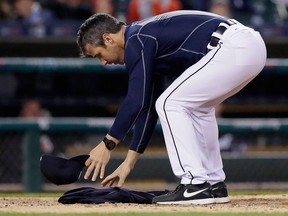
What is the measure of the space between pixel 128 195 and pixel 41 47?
4.74 m

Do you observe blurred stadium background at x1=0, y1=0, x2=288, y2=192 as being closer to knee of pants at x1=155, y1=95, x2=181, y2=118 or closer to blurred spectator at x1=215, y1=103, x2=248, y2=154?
blurred spectator at x1=215, y1=103, x2=248, y2=154

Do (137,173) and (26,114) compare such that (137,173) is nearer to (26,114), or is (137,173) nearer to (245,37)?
(26,114)

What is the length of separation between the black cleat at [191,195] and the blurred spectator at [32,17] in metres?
5.14

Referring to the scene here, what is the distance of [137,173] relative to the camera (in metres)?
9.48

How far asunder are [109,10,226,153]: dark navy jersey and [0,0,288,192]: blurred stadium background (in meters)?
2.88

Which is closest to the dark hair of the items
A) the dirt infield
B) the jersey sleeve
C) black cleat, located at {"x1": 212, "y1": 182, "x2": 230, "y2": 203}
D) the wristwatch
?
the jersey sleeve

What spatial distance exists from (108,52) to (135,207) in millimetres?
1009

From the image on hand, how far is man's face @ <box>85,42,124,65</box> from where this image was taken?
6344 mm

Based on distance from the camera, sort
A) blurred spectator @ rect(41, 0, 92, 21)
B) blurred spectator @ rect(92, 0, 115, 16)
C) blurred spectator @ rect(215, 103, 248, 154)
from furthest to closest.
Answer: blurred spectator @ rect(41, 0, 92, 21), blurred spectator @ rect(92, 0, 115, 16), blurred spectator @ rect(215, 103, 248, 154)

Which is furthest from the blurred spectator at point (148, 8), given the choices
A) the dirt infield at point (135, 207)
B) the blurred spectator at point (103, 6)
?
the dirt infield at point (135, 207)

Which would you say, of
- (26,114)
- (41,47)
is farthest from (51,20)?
(26,114)

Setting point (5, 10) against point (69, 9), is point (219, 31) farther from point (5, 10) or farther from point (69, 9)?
point (69, 9)

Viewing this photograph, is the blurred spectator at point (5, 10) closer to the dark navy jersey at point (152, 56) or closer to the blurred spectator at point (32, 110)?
the blurred spectator at point (32, 110)

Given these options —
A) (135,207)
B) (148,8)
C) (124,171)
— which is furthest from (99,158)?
(148,8)
